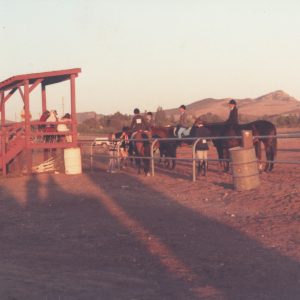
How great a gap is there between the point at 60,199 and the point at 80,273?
23.9ft

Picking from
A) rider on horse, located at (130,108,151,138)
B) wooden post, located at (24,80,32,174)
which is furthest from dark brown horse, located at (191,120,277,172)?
wooden post, located at (24,80,32,174)

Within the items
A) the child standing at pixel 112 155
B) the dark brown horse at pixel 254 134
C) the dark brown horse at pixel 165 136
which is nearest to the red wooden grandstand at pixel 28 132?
the child standing at pixel 112 155

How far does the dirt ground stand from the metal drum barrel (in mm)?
286

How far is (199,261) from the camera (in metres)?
8.00

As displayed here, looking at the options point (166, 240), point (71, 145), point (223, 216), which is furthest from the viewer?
point (71, 145)

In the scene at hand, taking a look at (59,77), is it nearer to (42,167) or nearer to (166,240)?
(42,167)

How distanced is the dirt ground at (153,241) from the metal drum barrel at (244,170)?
29 centimetres

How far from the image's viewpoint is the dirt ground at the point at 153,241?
677 cm

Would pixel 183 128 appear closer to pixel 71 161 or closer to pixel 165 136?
pixel 165 136

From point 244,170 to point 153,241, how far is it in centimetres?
486

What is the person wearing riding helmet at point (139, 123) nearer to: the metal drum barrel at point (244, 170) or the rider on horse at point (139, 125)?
the rider on horse at point (139, 125)

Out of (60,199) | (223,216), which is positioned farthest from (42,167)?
(223,216)

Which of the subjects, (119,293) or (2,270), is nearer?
(119,293)

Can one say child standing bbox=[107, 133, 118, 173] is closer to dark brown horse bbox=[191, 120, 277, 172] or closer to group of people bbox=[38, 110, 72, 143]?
group of people bbox=[38, 110, 72, 143]
